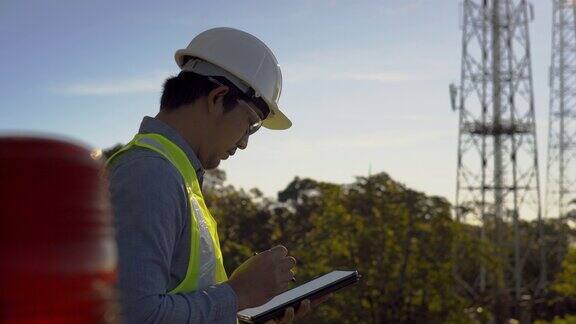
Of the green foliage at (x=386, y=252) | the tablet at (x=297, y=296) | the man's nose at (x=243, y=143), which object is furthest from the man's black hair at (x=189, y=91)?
the green foliage at (x=386, y=252)

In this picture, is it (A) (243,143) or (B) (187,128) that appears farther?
(A) (243,143)

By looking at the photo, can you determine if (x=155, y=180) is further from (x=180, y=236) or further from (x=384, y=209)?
(x=384, y=209)

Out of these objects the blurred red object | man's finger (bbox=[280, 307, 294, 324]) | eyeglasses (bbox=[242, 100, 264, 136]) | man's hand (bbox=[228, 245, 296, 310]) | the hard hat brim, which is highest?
the hard hat brim

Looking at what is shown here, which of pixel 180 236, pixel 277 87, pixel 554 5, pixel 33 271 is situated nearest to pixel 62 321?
pixel 33 271

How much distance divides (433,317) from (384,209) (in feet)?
7.31

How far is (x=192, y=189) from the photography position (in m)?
2.09

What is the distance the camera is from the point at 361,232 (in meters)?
15.7

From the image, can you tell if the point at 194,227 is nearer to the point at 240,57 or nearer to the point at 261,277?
the point at 261,277

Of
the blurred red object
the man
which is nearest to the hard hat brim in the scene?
the man

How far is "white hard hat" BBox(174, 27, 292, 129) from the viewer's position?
2.38 m

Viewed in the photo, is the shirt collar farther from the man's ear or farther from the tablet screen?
the tablet screen

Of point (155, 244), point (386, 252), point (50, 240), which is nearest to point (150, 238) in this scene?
point (155, 244)

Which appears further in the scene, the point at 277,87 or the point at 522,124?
the point at 522,124

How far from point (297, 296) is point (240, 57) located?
0.82 m
